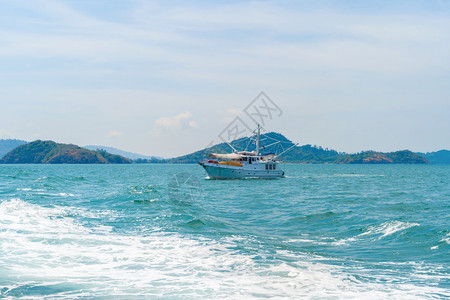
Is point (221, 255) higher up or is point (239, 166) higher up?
point (239, 166)

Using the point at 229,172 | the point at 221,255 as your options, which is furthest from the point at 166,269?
the point at 229,172

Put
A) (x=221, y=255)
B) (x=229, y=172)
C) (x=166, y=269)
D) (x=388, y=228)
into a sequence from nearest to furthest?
(x=166, y=269), (x=221, y=255), (x=388, y=228), (x=229, y=172)

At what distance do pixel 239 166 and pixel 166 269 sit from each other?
69.0 m

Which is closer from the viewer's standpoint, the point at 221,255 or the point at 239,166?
the point at 221,255

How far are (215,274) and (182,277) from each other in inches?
44.1

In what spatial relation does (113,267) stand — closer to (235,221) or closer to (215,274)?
(215,274)

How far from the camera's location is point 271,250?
55.9ft

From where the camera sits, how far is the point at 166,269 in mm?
14180

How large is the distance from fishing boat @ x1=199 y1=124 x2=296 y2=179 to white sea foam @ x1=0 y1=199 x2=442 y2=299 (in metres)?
61.8

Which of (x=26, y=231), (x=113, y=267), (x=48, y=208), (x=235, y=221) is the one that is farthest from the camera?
(x=48, y=208)

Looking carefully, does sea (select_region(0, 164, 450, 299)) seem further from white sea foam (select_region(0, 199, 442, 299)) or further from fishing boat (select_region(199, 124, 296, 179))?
fishing boat (select_region(199, 124, 296, 179))

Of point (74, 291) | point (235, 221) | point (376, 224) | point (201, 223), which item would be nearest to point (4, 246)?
point (74, 291)

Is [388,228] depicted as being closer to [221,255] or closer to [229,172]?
[221,255]

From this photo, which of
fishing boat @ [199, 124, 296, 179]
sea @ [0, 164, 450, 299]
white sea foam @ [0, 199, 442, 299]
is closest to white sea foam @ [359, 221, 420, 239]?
sea @ [0, 164, 450, 299]
